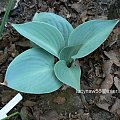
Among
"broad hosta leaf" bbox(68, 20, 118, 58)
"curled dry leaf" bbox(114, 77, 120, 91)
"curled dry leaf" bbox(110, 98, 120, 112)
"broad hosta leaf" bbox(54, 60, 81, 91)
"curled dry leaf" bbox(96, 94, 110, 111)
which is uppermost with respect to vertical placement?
"broad hosta leaf" bbox(68, 20, 118, 58)

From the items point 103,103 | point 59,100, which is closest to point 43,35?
point 59,100

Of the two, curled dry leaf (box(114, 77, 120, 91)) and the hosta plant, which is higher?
the hosta plant

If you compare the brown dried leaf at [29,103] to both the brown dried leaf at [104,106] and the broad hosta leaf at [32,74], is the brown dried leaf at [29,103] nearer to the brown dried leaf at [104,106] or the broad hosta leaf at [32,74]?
the broad hosta leaf at [32,74]

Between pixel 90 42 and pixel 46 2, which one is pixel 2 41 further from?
pixel 90 42

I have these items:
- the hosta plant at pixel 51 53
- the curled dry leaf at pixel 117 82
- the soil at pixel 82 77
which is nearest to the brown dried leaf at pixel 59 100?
the soil at pixel 82 77

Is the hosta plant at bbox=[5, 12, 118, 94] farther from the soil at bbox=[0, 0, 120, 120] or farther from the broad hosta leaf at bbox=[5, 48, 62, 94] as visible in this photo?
the soil at bbox=[0, 0, 120, 120]

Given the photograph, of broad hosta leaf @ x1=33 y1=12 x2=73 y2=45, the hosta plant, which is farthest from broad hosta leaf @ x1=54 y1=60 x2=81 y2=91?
broad hosta leaf @ x1=33 y1=12 x2=73 y2=45

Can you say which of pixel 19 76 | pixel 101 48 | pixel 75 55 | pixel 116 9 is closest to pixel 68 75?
pixel 75 55

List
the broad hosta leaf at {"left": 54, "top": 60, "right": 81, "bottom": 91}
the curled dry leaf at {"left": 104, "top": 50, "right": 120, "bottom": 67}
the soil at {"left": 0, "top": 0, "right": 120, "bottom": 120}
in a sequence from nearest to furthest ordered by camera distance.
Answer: the broad hosta leaf at {"left": 54, "top": 60, "right": 81, "bottom": 91} < the soil at {"left": 0, "top": 0, "right": 120, "bottom": 120} < the curled dry leaf at {"left": 104, "top": 50, "right": 120, "bottom": 67}
